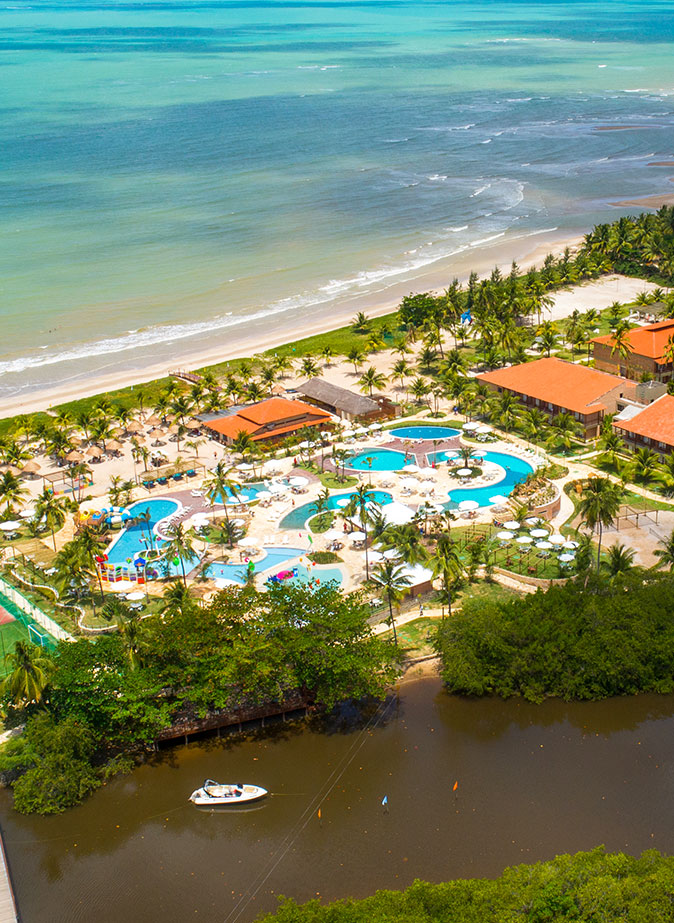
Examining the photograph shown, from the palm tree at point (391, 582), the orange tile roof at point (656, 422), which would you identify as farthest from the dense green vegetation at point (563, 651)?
the orange tile roof at point (656, 422)

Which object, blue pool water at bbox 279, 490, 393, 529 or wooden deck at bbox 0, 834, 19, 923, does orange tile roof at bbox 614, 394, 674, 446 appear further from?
wooden deck at bbox 0, 834, 19, 923

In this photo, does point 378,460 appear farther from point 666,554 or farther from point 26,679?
point 26,679

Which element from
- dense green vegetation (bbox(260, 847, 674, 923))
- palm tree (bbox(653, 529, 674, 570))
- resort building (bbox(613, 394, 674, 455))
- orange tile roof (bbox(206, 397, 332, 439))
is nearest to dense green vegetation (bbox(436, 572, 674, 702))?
palm tree (bbox(653, 529, 674, 570))

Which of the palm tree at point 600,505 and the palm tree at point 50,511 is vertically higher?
the palm tree at point 600,505

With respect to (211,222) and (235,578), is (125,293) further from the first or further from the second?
(235,578)

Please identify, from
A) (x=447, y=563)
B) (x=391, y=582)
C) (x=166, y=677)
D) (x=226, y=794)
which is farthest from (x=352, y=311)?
(x=226, y=794)

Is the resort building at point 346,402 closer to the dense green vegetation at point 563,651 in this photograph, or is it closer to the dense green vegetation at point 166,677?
the dense green vegetation at point 563,651
